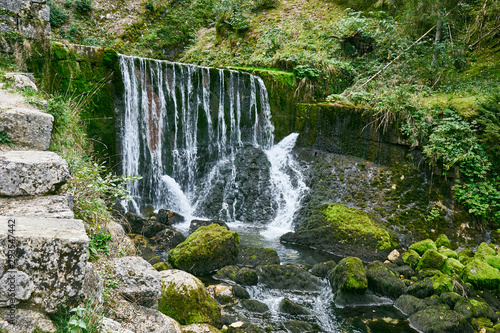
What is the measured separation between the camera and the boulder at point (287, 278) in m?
5.93

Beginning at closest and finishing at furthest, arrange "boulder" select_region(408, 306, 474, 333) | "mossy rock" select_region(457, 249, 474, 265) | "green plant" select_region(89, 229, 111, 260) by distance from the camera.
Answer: "green plant" select_region(89, 229, 111, 260)
"boulder" select_region(408, 306, 474, 333)
"mossy rock" select_region(457, 249, 474, 265)

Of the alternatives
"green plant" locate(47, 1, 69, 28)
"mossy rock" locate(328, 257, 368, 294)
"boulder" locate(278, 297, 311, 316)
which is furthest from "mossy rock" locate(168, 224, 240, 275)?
"green plant" locate(47, 1, 69, 28)

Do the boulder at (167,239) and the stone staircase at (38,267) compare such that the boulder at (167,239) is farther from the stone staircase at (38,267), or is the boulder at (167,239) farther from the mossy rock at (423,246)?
the stone staircase at (38,267)

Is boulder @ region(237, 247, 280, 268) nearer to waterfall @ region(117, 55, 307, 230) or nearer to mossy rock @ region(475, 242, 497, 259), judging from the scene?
waterfall @ region(117, 55, 307, 230)

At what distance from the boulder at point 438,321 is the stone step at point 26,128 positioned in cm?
539

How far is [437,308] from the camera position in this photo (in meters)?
5.10

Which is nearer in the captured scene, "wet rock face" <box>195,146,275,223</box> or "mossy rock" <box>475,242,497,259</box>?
"mossy rock" <box>475,242,497,259</box>

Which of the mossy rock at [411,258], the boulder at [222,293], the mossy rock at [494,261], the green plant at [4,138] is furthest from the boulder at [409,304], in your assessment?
the green plant at [4,138]

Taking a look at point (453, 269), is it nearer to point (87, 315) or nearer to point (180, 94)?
point (87, 315)

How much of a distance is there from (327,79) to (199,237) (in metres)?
8.27

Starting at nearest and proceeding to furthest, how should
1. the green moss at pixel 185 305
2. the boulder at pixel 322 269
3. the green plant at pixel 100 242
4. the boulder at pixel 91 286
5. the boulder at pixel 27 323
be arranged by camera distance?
the boulder at pixel 27 323 < the boulder at pixel 91 286 < the green plant at pixel 100 242 < the green moss at pixel 185 305 < the boulder at pixel 322 269

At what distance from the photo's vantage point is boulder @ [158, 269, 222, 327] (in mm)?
4109

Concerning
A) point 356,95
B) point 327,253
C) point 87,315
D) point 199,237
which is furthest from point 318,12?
point 87,315

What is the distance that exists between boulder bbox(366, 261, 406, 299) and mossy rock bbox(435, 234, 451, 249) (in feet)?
→ 6.89
